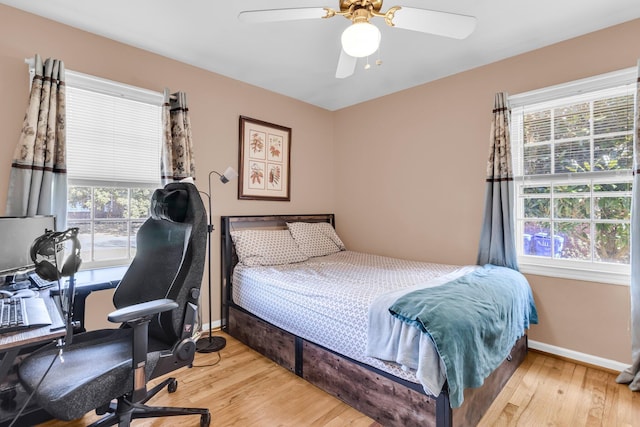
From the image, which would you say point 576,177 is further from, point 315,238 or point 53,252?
point 53,252

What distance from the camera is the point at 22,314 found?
1.21 meters

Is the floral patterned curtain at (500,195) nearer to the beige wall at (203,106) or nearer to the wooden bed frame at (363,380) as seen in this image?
the wooden bed frame at (363,380)

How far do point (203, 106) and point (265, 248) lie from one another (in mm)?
1455

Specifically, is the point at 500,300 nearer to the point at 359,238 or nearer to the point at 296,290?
the point at 296,290

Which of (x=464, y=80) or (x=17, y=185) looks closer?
(x=17, y=185)

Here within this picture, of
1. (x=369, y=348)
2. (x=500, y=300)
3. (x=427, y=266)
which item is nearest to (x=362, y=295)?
(x=369, y=348)

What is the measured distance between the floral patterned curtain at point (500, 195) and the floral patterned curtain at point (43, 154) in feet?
10.6

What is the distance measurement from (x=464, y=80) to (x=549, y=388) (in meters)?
2.57

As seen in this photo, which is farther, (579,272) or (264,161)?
(264,161)

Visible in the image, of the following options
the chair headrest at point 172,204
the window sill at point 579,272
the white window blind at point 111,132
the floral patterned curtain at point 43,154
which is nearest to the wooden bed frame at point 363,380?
the window sill at point 579,272

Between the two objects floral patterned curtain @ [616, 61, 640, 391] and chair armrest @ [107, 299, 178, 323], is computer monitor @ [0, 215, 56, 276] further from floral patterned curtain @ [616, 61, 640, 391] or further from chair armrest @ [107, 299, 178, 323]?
floral patterned curtain @ [616, 61, 640, 391]

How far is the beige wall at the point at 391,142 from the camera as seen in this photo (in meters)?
2.22

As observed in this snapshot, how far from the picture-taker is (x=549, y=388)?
2066 mm

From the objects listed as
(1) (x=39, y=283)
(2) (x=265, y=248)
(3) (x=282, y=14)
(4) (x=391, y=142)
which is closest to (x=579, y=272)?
(4) (x=391, y=142)
